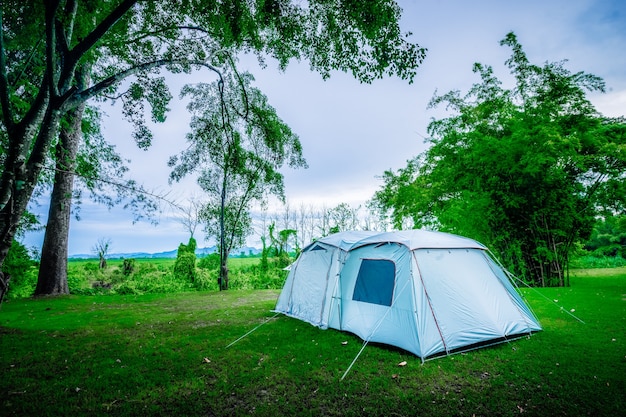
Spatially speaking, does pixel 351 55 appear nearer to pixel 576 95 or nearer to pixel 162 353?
pixel 162 353

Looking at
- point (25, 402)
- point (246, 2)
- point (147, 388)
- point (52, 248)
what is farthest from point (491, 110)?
point (52, 248)

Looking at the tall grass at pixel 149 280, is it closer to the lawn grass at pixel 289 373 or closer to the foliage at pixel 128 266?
the foliage at pixel 128 266

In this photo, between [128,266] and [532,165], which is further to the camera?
[128,266]

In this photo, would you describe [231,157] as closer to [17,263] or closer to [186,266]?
[17,263]

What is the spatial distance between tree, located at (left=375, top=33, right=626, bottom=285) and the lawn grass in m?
4.69

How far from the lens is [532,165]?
30.7ft

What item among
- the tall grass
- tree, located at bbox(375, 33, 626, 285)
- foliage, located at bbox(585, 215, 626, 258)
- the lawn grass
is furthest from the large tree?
foliage, located at bbox(585, 215, 626, 258)

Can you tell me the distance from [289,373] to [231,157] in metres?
9.51

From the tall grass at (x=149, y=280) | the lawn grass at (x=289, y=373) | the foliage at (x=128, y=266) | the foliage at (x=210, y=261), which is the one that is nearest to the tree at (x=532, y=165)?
the lawn grass at (x=289, y=373)

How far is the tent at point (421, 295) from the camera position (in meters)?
4.64

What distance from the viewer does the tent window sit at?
5196 mm

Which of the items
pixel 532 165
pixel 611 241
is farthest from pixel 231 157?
pixel 611 241

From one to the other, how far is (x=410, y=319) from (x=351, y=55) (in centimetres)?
472

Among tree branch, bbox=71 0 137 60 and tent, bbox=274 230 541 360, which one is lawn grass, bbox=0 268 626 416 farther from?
tree branch, bbox=71 0 137 60
